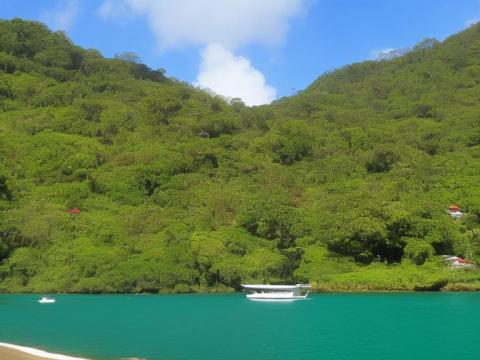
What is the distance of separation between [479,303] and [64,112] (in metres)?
70.9

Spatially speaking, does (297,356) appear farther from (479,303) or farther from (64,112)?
(64,112)

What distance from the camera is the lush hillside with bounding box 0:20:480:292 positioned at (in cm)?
5362

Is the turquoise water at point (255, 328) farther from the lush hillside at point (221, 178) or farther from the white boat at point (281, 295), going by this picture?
the lush hillside at point (221, 178)

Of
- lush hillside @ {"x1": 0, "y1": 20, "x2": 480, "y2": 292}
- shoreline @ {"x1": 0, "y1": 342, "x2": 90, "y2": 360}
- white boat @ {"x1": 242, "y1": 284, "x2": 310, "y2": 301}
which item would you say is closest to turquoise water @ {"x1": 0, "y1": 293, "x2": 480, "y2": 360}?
shoreline @ {"x1": 0, "y1": 342, "x2": 90, "y2": 360}

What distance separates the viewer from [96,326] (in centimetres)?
2877

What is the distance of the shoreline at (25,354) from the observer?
18.9 meters

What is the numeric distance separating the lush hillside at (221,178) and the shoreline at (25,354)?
105 feet

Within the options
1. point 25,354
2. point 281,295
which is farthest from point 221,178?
point 25,354

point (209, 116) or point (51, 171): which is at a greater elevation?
point (209, 116)

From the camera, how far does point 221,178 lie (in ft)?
246

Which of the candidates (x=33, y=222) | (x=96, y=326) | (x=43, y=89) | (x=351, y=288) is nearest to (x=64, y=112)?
(x=43, y=89)

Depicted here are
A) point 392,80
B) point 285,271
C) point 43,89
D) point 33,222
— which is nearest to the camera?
point 285,271

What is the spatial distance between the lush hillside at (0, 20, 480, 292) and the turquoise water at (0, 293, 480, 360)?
11.8m

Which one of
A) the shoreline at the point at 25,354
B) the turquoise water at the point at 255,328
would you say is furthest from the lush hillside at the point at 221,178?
the shoreline at the point at 25,354
